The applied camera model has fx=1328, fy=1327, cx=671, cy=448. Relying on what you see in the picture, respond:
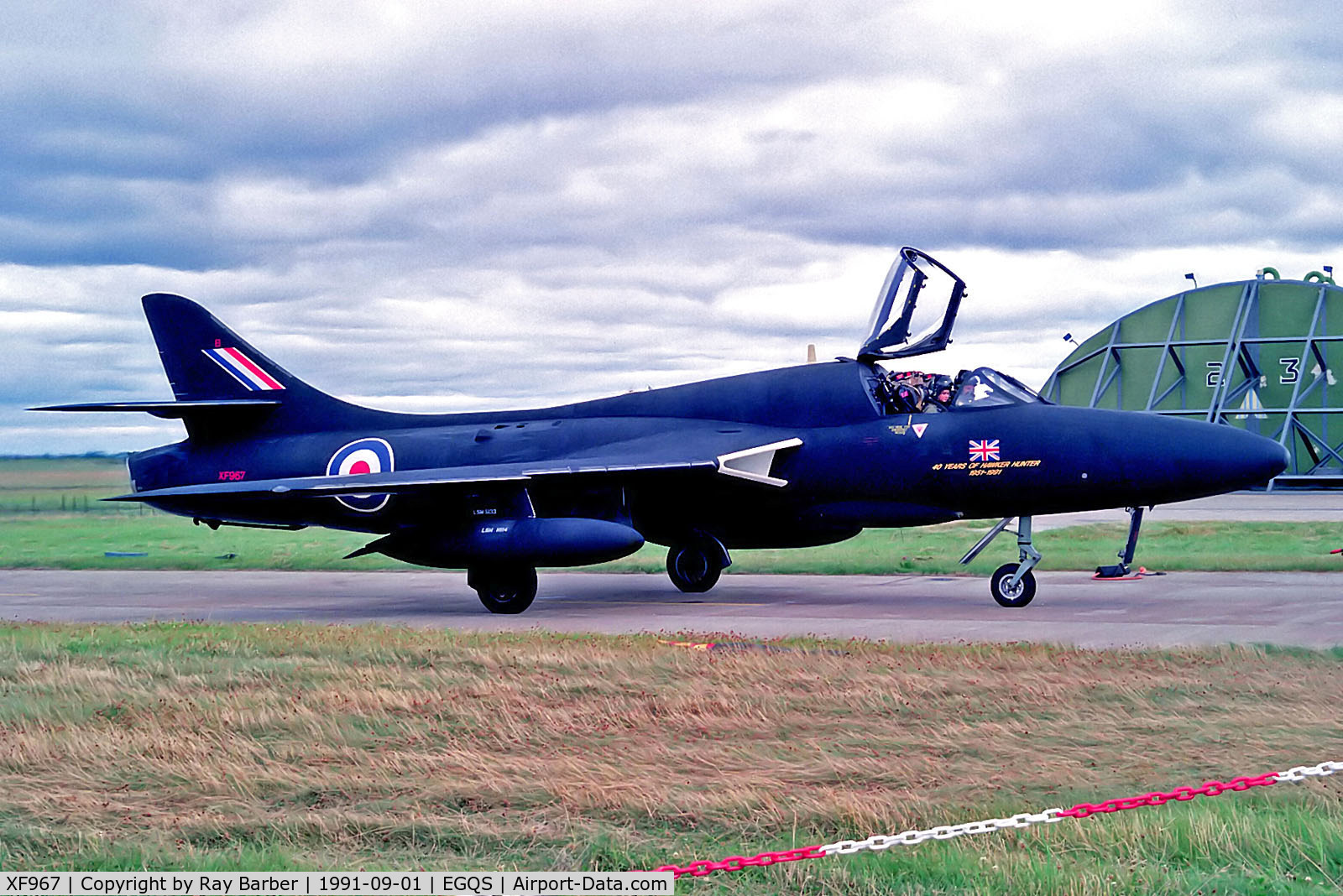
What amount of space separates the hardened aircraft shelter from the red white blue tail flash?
32583mm

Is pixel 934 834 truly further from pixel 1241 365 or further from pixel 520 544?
pixel 1241 365

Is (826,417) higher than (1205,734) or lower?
higher

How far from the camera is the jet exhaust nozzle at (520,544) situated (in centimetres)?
1491

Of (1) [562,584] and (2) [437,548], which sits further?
(1) [562,584]

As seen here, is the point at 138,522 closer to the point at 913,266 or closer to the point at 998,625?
the point at 913,266

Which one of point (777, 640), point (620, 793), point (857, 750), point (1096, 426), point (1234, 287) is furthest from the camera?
point (1234, 287)

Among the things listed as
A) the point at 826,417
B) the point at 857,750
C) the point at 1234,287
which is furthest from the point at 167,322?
the point at 1234,287

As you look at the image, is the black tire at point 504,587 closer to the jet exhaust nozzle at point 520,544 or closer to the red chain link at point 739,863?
the jet exhaust nozzle at point 520,544

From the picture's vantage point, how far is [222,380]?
19.6m

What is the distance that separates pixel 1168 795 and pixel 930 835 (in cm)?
152

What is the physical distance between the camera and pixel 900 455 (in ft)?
51.0

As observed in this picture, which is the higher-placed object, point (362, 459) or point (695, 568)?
point (362, 459)

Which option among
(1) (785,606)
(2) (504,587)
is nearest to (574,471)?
(2) (504,587)

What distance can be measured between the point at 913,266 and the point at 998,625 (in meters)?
5.61
